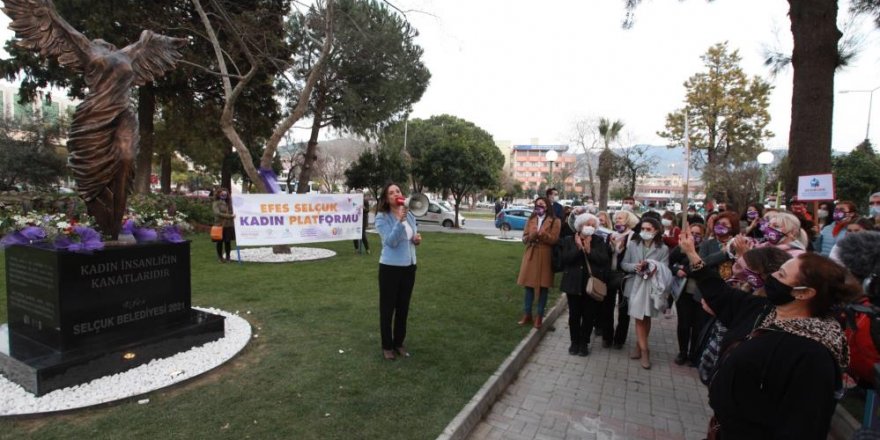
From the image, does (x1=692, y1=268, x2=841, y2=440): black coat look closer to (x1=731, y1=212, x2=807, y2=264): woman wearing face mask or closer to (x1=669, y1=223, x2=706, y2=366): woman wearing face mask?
(x1=731, y1=212, x2=807, y2=264): woman wearing face mask

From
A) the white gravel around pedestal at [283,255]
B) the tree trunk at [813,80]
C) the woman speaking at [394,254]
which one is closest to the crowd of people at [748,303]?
the tree trunk at [813,80]

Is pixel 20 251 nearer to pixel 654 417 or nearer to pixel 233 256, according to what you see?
pixel 654 417

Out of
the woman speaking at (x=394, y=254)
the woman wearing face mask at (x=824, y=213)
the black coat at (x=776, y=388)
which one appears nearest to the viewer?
the black coat at (x=776, y=388)

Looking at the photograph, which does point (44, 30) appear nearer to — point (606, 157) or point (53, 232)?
point (53, 232)

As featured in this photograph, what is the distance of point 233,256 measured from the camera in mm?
10992

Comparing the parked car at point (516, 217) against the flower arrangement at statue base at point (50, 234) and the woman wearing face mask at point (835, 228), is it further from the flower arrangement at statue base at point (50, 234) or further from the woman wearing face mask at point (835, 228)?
the flower arrangement at statue base at point (50, 234)

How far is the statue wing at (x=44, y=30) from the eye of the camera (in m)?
3.82

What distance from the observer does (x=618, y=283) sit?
17.3 feet

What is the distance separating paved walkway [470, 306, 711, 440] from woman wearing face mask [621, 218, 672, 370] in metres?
0.38

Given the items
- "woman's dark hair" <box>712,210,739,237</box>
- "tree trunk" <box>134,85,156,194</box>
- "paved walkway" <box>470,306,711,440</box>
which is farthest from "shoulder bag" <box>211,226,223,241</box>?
"tree trunk" <box>134,85,156,194</box>

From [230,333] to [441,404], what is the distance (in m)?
2.81

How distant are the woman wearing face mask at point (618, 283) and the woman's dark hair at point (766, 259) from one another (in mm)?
2743

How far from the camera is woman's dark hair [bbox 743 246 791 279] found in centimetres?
246

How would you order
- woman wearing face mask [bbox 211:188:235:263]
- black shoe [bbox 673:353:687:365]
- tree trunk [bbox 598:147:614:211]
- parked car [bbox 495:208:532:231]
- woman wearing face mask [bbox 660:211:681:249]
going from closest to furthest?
1. black shoe [bbox 673:353:687:365]
2. woman wearing face mask [bbox 660:211:681:249]
3. woman wearing face mask [bbox 211:188:235:263]
4. parked car [bbox 495:208:532:231]
5. tree trunk [bbox 598:147:614:211]
